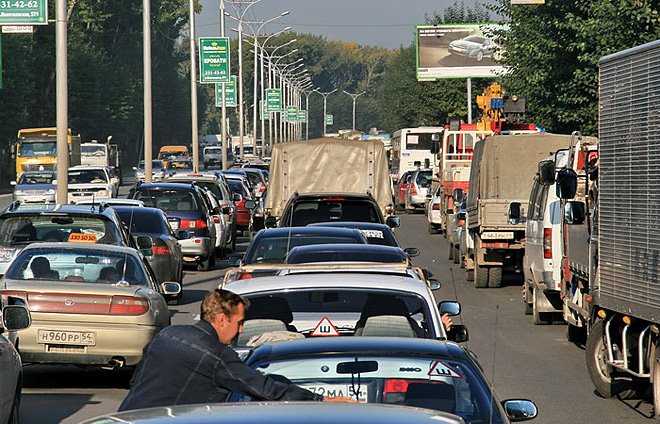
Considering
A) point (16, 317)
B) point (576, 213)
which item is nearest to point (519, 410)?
point (16, 317)

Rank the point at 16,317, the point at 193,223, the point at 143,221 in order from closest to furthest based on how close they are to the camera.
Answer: the point at 16,317 → the point at 143,221 → the point at 193,223

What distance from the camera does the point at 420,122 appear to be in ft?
315

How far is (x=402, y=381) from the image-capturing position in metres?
6.18

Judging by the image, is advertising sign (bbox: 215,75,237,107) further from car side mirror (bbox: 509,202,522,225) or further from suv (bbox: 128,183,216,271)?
car side mirror (bbox: 509,202,522,225)

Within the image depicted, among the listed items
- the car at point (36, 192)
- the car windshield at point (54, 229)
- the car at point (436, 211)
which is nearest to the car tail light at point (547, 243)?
the car windshield at point (54, 229)

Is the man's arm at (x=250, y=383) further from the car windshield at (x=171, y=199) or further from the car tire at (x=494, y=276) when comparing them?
the car windshield at (x=171, y=199)

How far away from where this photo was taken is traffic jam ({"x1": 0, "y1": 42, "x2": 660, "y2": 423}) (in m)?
6.19

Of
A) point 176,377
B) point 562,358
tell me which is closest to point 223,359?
point 176,377

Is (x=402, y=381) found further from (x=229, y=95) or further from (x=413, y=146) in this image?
(x=229, y=95)

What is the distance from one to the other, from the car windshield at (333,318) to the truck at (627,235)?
2.46 meters

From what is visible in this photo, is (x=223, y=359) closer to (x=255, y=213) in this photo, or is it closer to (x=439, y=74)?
(x=255, y=213)

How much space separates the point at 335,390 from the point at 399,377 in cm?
30

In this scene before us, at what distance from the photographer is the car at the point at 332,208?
21.2 metres

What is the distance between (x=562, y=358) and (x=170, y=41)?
129 m
